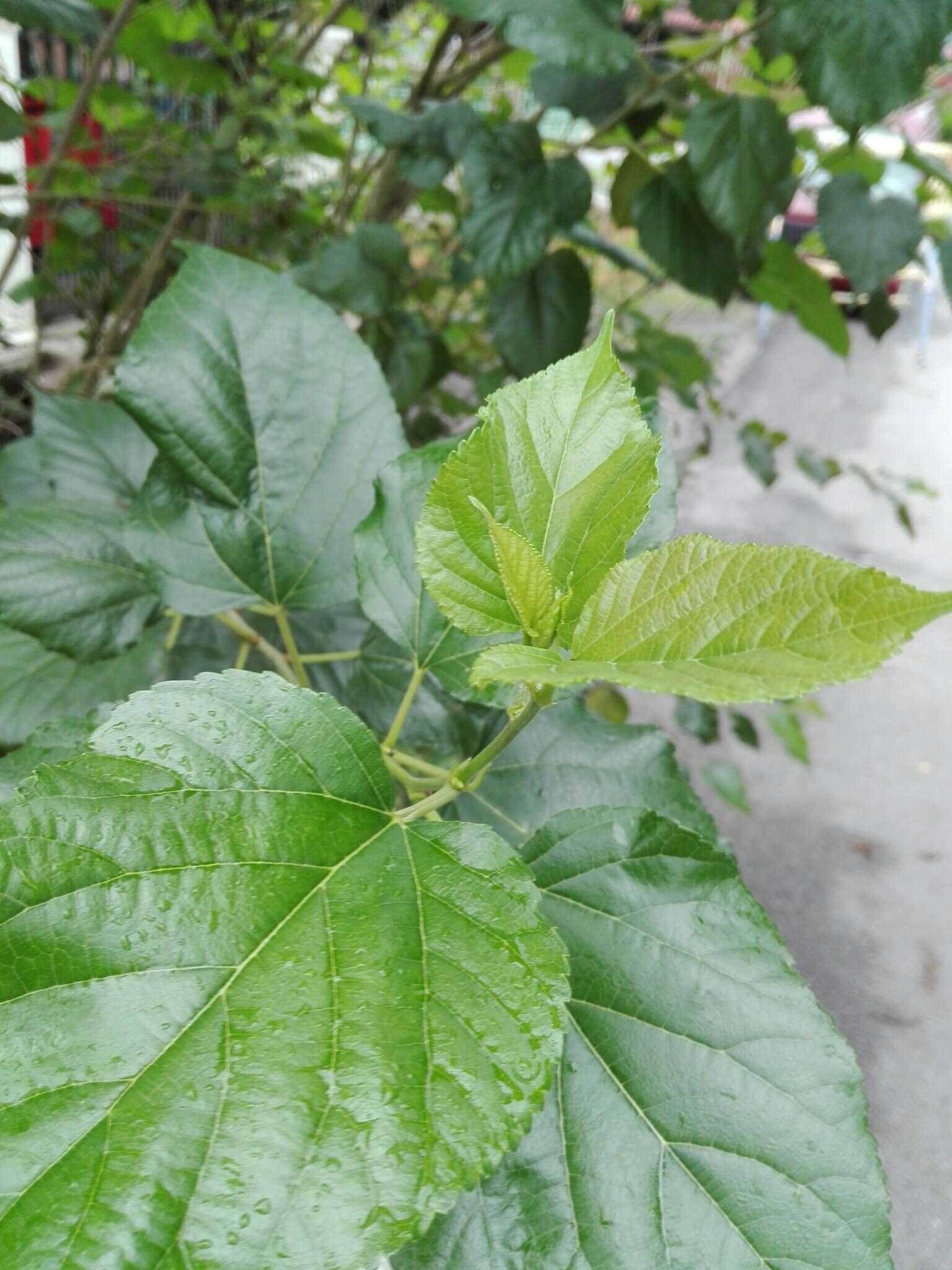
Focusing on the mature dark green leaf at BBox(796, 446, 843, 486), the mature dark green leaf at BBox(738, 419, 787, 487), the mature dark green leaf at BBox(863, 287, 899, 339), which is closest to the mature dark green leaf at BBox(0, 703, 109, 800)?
the mature dark green leaf at BBox(863, 287, 899, 339)

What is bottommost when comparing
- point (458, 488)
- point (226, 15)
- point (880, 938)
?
point (880, 938)

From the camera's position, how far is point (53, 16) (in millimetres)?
801

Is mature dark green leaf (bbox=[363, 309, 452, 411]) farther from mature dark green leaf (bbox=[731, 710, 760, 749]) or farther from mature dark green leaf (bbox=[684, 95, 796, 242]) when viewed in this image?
mature dark green leaf (bbox=[731, 710, 760, 749])

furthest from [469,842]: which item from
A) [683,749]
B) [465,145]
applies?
[683,749]

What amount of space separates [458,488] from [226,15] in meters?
1.39

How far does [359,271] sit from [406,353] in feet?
0.43

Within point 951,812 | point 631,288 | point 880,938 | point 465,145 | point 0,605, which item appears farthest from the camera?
point 631,288

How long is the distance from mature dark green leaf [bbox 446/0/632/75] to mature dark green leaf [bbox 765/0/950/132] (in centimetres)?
13

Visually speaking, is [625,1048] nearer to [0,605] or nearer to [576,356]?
[576,356]

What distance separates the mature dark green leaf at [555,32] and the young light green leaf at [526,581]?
0.60m

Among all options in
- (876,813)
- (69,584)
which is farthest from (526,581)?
(876,813)

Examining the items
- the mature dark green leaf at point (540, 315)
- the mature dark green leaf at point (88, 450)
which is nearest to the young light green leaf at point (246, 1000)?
the mature dark green leaf at point (88, 450)

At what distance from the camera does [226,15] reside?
1430 millimetres

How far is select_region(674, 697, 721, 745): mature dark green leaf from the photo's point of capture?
54.4 inches
